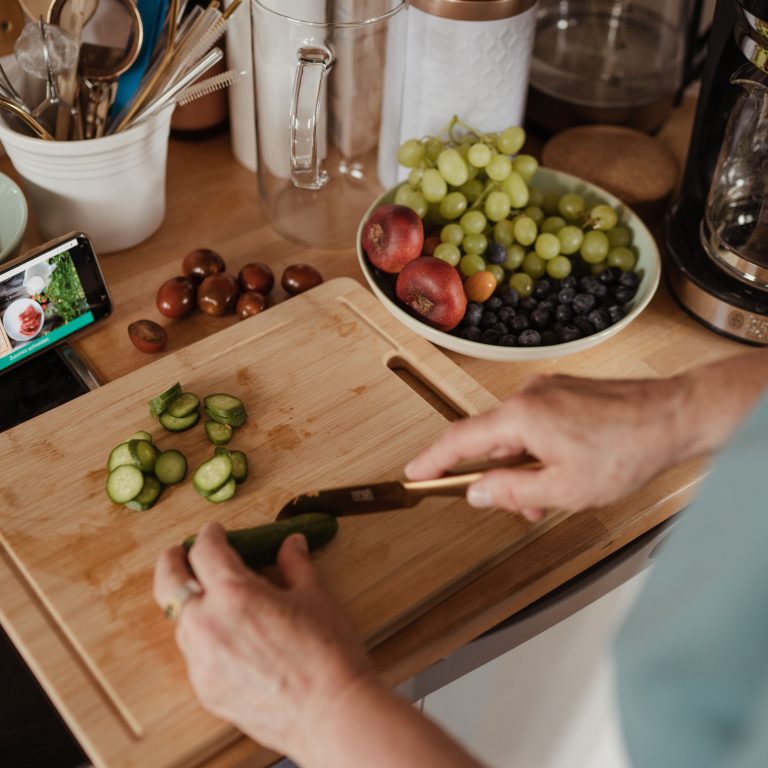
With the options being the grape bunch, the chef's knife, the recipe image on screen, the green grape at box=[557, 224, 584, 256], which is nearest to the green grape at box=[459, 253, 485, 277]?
the grape bunch

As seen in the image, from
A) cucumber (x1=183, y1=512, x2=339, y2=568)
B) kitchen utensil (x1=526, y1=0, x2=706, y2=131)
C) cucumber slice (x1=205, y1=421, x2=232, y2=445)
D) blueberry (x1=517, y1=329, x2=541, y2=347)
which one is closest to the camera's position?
cucumber (x1=183, y1=512, x2=339, y2=568)

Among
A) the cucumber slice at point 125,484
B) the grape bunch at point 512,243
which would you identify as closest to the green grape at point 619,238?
the grape bunch at point 512,243

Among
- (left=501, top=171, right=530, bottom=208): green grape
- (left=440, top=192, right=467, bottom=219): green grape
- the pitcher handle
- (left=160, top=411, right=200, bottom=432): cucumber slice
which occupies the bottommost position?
(left=160, top=411, right=200, bottom=432): cucumber slice

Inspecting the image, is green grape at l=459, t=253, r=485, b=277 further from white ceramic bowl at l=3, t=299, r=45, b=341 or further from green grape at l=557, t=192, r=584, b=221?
white ceramic bowl at l=3, t=299, r=45, b=341

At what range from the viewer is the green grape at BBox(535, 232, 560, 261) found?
1.04 m

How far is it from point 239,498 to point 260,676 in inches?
8.9

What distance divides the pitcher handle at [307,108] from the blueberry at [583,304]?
34cm

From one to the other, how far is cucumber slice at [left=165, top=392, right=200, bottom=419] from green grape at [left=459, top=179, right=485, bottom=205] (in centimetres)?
42

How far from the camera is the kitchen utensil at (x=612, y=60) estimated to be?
1314 mm

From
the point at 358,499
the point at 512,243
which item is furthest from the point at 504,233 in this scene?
the point at 358,499

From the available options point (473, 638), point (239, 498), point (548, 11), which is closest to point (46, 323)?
point (239, 498)

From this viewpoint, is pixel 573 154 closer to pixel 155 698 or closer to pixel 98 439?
pixel 98 439

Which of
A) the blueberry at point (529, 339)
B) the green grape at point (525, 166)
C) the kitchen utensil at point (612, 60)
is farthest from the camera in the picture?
the kitchen utensil at point (612, 60)

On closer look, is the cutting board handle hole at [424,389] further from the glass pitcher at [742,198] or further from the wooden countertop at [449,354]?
the glass pitcher at [742,198]
